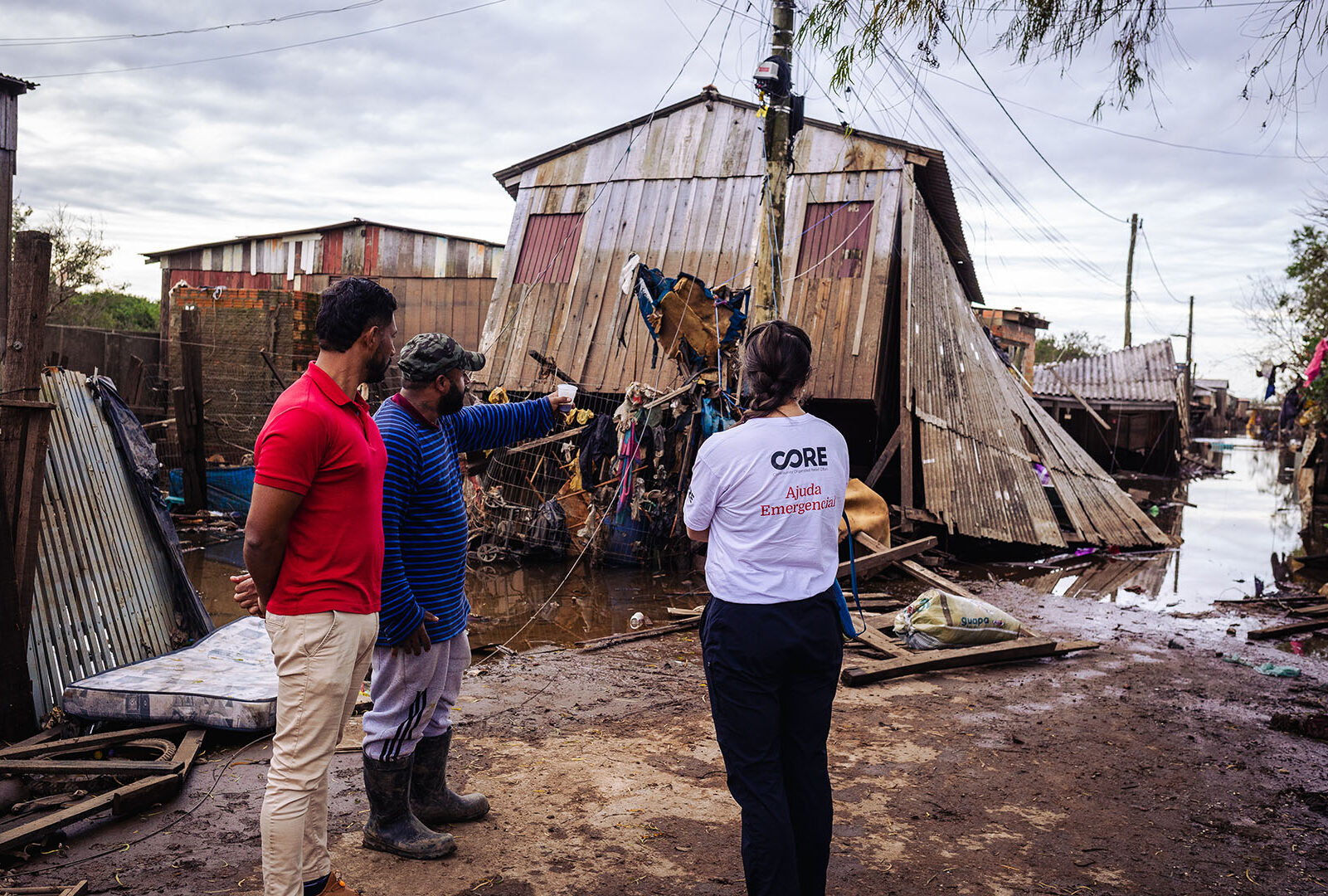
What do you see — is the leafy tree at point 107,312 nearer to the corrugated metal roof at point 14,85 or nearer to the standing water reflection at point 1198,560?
the corrugated metal roof at point 14,85

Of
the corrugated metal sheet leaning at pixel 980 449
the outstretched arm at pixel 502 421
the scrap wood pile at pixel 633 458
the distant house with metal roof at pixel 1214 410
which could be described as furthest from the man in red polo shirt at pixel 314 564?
the distant house with metal roof at pixel 1214 410

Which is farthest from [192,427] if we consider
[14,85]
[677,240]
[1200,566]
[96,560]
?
[1200,566]

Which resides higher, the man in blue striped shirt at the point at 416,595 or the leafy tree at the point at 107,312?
the leafy tree at the point at 107,312

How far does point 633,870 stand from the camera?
3.42 m

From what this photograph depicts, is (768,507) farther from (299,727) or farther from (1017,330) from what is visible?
(1017,330)

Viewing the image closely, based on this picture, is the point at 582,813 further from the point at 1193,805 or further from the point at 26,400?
the point at 26,400

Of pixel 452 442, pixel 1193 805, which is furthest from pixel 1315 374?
pixel 452 442

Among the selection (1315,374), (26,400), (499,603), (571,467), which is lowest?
(499,603)

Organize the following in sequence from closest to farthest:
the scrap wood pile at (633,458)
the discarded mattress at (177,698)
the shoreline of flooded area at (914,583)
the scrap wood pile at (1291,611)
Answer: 1. the discarded mattress at (177,698)
2. the scrap wood pile at (1291,611)
3. the shoreline of flooded area at (914,583)
4. the scrap wood pile at (633,458)

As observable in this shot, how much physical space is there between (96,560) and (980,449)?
36.4 feet

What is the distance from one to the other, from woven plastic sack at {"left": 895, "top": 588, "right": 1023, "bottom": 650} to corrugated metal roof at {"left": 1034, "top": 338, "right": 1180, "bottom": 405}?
2067cm

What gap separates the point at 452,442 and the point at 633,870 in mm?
1868

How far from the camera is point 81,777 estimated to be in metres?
4.03

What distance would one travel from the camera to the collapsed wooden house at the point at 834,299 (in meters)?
12.6
